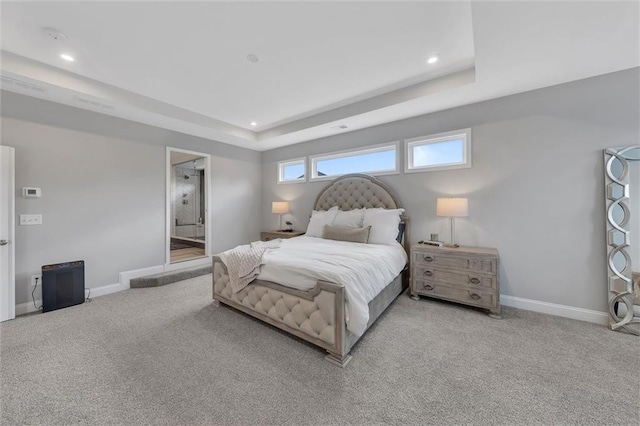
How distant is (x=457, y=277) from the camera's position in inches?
115

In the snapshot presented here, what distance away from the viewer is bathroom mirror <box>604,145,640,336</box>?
2402 millimetres

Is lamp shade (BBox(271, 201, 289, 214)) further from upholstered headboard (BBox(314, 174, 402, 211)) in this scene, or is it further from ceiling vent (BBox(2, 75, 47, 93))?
ceiling vent (BBox(2, 75, 47, 93))

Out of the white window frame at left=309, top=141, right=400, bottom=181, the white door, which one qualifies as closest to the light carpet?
the white door

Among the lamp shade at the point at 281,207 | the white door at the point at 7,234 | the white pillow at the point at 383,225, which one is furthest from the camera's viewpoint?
the lamp shade at the point at 281,207

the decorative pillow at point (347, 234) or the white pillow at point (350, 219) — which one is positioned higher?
the white pillow at point (350, 219)

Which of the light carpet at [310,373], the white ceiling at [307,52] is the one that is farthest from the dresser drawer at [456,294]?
the white ceiling at [307,52]

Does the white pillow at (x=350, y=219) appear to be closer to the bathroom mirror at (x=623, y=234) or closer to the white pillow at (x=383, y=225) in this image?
the white pillow at (x=383, y=225)

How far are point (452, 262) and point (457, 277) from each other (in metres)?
0.19

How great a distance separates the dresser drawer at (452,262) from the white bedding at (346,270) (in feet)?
1.14

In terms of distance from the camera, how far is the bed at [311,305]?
1.96 metres

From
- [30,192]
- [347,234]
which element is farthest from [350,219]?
[30,192]

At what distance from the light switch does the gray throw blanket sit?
245 cm

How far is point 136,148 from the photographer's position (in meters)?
3.87

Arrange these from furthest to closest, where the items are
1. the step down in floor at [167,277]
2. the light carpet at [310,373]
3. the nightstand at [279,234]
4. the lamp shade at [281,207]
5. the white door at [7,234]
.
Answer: the lamp shade at [281,207]
the nightstand at [279,234]
the step down in floor at [167,277]
the white door at [7,234]
the light carpet at [310,373]
